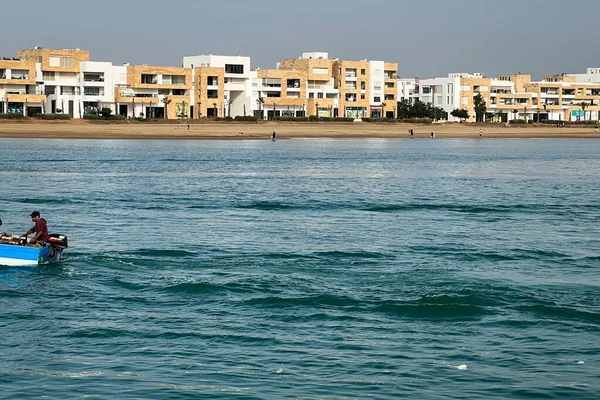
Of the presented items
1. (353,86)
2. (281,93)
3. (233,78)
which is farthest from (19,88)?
(353,86)

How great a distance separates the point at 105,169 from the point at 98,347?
49.3 m

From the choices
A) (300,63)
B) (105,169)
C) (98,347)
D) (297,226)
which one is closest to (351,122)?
(300,63)

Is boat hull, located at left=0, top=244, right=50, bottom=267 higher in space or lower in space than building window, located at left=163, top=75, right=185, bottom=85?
lower

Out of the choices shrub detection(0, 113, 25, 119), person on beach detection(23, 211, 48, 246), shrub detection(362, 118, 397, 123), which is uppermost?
shrub detection(0, 113, 25, 119)

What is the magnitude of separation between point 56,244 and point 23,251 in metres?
0.96

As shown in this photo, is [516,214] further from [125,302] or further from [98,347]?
[98,347]

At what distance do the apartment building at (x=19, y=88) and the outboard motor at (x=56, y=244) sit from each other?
332ft

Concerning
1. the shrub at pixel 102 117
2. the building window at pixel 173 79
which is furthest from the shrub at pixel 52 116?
the building window at pixel 173 79

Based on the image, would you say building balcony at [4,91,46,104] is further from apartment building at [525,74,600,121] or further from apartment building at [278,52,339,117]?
apartment building at [525,74,600,121]

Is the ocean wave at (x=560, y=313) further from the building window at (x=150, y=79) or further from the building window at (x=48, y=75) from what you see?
the building window at (x=150, y=79)

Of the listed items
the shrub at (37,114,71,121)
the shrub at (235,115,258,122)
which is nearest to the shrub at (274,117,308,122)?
the shrub at (235,115,258,122)

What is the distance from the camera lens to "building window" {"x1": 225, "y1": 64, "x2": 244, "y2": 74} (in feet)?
477

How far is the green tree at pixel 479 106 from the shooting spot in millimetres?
170250

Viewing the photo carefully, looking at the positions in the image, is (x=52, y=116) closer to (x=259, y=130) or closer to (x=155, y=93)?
(x=155, y=93)
